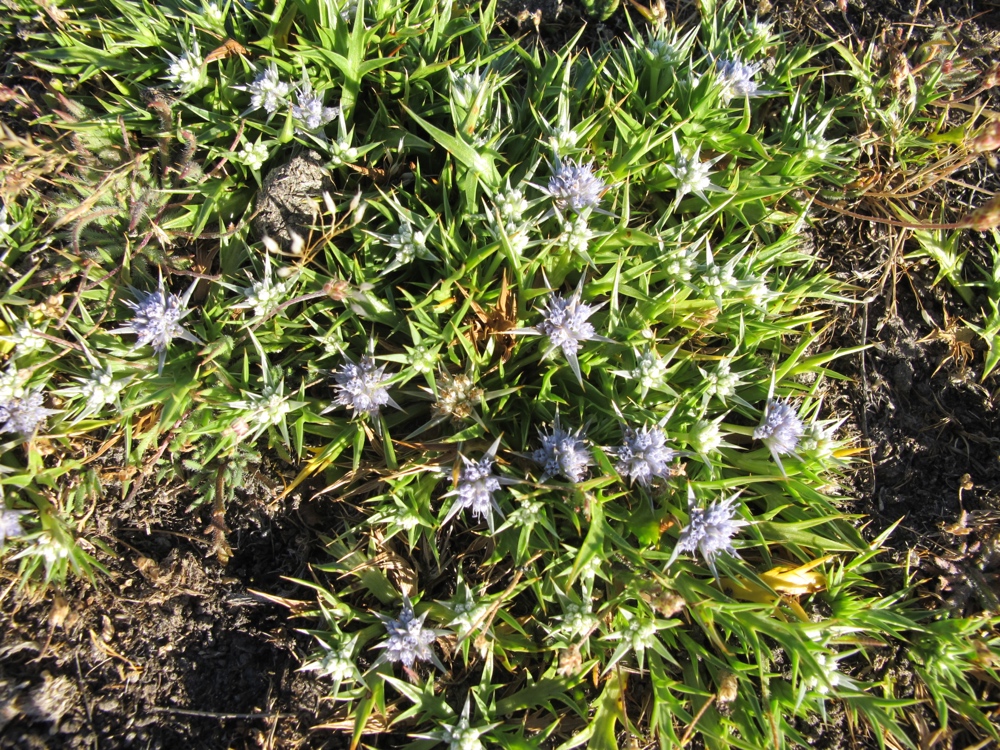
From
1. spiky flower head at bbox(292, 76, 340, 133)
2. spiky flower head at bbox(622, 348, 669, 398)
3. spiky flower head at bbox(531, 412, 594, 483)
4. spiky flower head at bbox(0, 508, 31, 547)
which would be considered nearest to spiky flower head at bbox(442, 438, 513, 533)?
spiky flower head at bbox(531, 412, 594, 483)

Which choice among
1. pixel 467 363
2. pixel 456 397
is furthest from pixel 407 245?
pixel 456 397

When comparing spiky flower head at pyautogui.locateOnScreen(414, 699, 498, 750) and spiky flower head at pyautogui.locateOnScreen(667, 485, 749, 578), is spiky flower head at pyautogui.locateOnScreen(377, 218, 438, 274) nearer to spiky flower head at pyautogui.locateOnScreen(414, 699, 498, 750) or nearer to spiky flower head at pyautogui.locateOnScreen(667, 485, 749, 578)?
spiky flower head at pyautogui.locateOnScreen(667, 485, 749, 578)

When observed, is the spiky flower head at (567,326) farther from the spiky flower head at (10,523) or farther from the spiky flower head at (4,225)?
the spiky flower head at (4,225)

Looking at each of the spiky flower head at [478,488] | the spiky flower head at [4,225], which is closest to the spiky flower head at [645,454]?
the spiky flower head at [478,488]

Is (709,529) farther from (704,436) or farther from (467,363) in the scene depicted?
(467,363)

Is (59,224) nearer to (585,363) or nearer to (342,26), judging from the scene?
→ (342,26)

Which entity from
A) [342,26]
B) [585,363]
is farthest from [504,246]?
[342,26]
